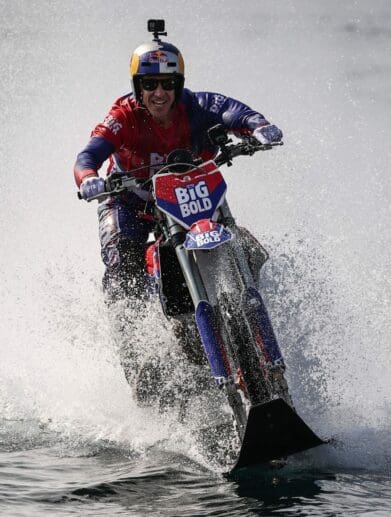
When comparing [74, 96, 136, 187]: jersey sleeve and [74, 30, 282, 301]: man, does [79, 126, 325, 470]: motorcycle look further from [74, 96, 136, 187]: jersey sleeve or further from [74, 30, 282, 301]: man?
[74, 96, 136, 187]: jersey sleeve

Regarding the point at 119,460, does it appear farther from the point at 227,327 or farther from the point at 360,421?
the point at 360,421

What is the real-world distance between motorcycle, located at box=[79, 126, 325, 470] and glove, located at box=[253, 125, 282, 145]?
2.4 inches

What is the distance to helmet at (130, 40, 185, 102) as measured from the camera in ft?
23.5

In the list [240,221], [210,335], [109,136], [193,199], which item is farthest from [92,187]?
[240,221]

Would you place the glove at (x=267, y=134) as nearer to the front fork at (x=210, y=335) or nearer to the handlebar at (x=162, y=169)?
the handlebar at (x=162, y=169)

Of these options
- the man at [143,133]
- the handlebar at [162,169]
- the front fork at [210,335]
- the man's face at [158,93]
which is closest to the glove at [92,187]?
the handlebar at [162,169]

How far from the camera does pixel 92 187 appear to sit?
255 inches

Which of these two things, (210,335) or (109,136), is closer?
(210,335)

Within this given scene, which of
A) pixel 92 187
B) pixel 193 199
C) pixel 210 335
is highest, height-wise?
pixel 92 187

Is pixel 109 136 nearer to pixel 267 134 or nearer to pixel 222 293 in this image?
pixel 267 134

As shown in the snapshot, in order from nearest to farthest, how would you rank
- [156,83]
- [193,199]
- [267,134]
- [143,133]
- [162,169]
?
[193,199] → [162,169] → [267,134] → [156,83] → [143,133]

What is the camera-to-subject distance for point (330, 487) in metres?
5.25

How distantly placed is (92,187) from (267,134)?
133 cm

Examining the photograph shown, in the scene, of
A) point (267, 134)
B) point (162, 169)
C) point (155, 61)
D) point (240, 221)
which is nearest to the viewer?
point (162, 169)
